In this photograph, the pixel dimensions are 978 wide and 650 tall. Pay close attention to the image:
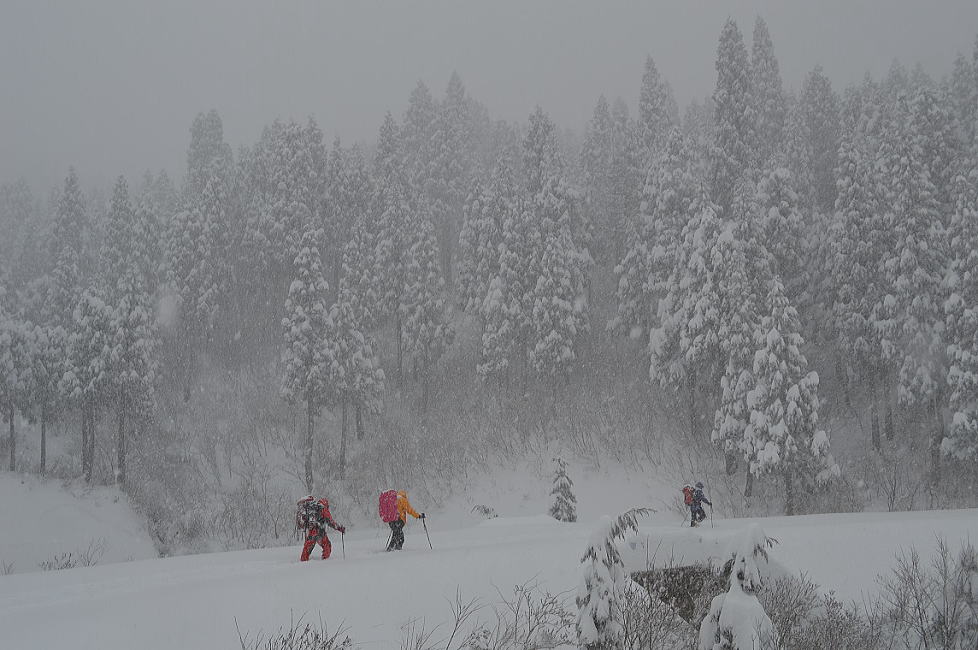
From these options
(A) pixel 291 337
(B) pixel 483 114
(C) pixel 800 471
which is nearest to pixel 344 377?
(A) pixel 291 337

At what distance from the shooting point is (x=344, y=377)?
1341 inches

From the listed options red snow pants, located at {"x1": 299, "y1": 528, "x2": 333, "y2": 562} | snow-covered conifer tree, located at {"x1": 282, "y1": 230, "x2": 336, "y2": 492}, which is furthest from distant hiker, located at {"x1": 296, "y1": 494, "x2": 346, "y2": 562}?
snow-covered conifer tree, located at {"x1": 282, "y1": 230, "x2": 336, "y2": 492}

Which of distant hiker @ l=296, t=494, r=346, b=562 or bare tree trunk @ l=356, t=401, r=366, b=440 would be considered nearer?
distant hiker @ l=296, t=494, r=346, b=562

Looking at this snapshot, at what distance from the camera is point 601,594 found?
19.5 feet

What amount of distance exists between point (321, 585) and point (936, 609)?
8031mm

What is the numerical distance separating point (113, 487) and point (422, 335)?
18.4m

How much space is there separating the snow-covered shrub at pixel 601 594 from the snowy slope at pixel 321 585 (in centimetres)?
229

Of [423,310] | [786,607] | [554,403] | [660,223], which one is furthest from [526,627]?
[423,310]

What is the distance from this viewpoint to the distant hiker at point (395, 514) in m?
12.2

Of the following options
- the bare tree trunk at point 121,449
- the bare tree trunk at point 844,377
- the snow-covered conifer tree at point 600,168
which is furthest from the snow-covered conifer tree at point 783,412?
the bare tree trunk at point 121,449

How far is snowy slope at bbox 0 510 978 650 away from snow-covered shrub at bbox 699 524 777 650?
2214 millimetres

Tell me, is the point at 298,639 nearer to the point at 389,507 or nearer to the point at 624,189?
the point at 389,507

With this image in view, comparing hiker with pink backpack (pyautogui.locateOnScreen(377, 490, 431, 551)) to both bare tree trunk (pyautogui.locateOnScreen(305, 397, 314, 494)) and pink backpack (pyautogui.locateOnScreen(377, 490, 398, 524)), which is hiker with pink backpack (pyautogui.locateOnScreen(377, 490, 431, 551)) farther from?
bare tree trunk (pyautogui.locateOnScreen(305, 397, 314, 494))

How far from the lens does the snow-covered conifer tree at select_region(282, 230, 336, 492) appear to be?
32.8 metres
